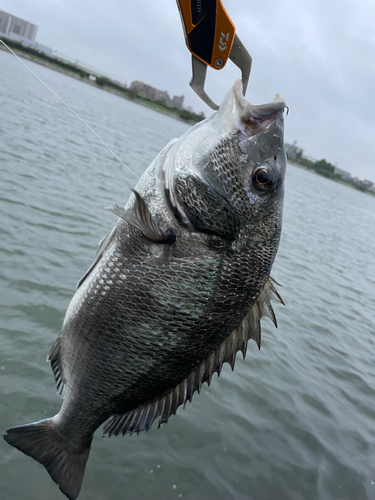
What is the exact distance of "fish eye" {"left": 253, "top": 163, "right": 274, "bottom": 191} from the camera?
6.51ft

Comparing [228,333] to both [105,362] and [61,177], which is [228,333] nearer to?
[105,362]

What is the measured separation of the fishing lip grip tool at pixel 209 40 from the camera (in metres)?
1.96

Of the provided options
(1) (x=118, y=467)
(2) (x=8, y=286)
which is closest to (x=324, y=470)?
(1) (x=118, y=467)

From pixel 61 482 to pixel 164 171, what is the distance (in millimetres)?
1927

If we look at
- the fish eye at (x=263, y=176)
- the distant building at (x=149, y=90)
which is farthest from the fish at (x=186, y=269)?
the distant building at (x=149, y=90)

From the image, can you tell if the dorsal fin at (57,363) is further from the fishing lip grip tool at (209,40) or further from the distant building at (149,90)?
the distant building at (149,90)

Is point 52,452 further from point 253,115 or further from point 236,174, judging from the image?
point 253,115

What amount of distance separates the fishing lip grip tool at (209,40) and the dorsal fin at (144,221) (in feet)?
2.98

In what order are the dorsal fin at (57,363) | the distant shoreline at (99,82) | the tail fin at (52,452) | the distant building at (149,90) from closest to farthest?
1. the tail fin at (52,452)
2. the dorsal fin at (57,363)
3. the distant shoreline at (99,82)
4. the distant building at (149,90)

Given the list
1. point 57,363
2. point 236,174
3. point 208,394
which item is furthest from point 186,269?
point 208,394

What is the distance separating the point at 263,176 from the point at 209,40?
2.73 ft

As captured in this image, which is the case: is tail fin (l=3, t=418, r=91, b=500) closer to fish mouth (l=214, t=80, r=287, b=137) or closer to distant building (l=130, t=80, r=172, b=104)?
fish mouth (l=214, t=80, r=287, b=137)

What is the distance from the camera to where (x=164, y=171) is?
2135 mm

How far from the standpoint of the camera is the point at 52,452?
7.30 ft
